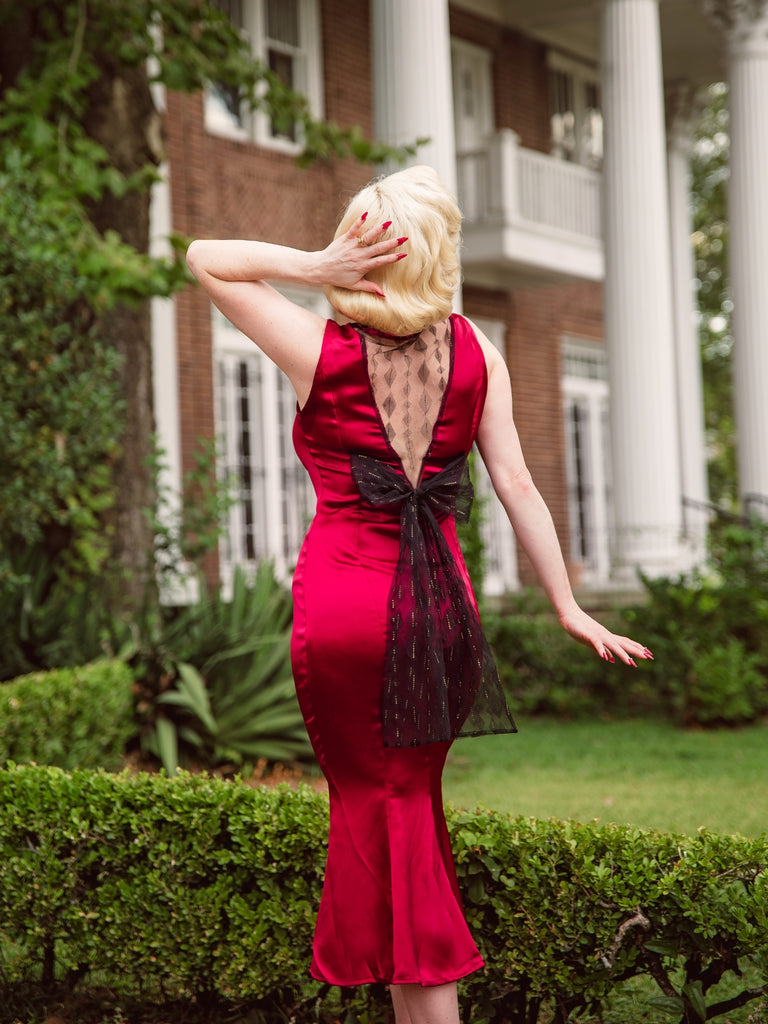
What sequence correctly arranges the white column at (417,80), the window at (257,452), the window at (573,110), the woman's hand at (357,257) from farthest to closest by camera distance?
the window at (573,110), the window at (257,452), the white column at (417,80), the woman's hand at (357,257)

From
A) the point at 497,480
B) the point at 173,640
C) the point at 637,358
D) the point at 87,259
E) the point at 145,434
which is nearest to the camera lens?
the point at 497,480

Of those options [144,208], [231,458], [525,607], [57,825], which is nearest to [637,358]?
[525,607]

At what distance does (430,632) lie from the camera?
279cm

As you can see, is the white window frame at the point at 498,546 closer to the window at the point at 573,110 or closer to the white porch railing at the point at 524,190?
the white porch railing at the point at 524,190

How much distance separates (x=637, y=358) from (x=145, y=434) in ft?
18.3

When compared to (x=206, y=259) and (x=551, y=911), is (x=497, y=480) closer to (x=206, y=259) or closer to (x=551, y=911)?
(x=206, y=259)

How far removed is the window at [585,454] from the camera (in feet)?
60.0

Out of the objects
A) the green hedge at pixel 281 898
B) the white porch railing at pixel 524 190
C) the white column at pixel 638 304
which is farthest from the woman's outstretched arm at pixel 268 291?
the white porch railing at pixel 524 190

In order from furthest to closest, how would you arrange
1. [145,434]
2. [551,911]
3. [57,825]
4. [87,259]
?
[145,434], [87,259], [57,825], [551,911]

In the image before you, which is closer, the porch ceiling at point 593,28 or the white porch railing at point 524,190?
the white porch railing at point 524,190

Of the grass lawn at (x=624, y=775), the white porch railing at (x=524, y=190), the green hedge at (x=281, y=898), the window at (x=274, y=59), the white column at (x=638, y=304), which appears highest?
the window at (x=274, y=59)

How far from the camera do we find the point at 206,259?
2766 millimetres

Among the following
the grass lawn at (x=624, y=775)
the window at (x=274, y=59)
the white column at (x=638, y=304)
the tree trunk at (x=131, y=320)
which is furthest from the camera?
the window at (x=274, y=59)

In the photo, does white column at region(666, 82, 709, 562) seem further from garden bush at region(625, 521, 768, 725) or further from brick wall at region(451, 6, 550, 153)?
garden bush at region(625, 521, 768, 725)
